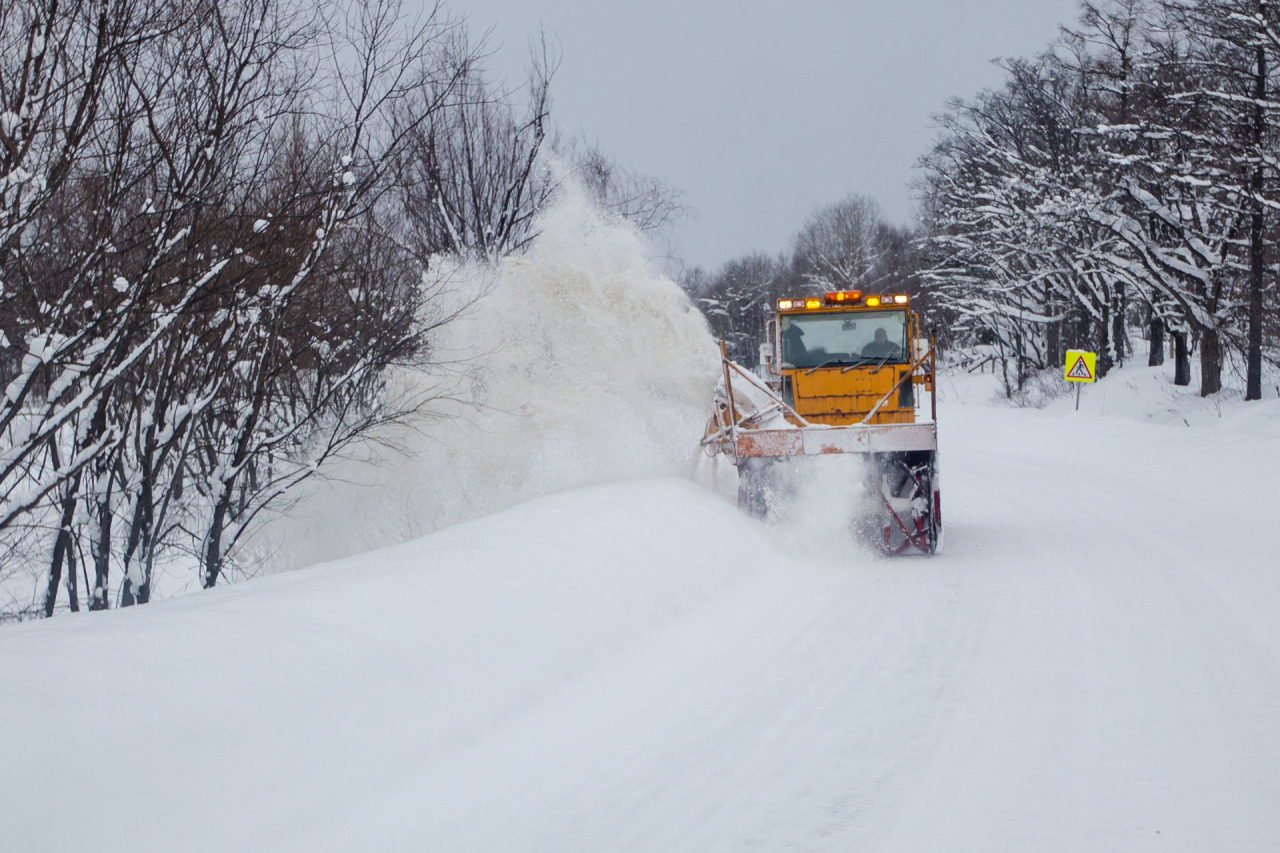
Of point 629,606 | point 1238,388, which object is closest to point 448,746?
point 629,606

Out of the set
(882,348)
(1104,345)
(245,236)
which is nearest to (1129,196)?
(1104,345)

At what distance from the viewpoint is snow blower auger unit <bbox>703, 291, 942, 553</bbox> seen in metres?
10.7

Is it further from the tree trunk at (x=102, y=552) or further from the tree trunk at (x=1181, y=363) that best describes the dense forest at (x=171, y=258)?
the tree trunk at (x=1181, y=363)

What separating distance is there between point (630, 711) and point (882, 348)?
7.76 m

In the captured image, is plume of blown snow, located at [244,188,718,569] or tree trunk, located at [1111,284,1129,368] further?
tree trunk, located at [1111,284,1129,368]

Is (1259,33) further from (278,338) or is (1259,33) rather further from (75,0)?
(75,0)

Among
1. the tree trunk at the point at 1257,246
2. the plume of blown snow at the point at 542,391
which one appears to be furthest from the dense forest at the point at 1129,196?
the plume of blown snow at the point at 542,391

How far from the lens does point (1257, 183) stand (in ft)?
69.1

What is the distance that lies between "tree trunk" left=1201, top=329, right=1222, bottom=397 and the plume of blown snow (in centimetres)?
1650

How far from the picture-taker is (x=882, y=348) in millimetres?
12086

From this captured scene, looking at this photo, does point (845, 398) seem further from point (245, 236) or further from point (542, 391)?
point (245, 236)

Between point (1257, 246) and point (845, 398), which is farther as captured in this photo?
point (1257, 246)

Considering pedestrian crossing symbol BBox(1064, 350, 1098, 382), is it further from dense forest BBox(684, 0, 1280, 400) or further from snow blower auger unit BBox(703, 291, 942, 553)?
snow blower auger unit BBox(703, 291, 942, 553)

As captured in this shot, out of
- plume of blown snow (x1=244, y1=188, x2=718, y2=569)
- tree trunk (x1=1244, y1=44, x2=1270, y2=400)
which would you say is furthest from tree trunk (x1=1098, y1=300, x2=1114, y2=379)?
plume of blown snow (x1=244, y1=188, x2=718, y2=569)
